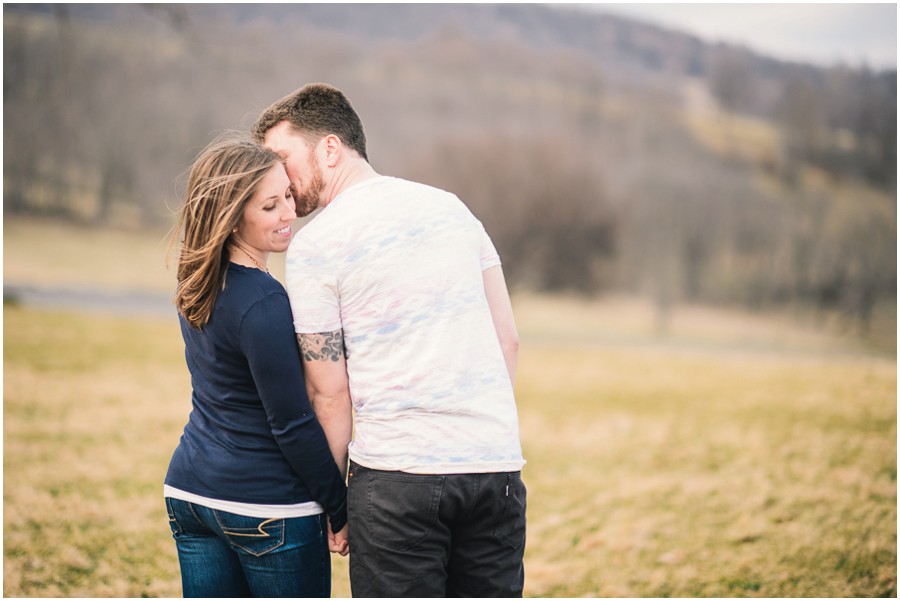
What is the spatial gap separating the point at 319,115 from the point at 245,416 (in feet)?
3.40

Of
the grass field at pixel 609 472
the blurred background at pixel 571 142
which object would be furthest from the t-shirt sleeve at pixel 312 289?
the blurred background at pixel 571 142

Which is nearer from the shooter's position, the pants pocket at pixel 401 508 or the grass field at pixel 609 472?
the pants pocket at pixel 401 508

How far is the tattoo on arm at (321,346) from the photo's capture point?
2.18 metres

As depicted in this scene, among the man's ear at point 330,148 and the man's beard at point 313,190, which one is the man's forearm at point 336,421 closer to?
the man's beard at point 313,190

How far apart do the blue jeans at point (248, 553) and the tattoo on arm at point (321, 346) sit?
0.53 metres

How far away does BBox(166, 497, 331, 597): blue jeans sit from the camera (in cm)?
223

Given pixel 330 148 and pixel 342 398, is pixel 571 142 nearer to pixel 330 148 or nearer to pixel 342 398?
pixel 330 148

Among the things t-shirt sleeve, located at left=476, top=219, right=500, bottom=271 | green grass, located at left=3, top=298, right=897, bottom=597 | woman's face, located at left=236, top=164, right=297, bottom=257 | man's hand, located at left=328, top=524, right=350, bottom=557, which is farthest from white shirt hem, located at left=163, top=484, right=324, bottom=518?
green grass, located at left=3, top=298, right=897, bottom=597

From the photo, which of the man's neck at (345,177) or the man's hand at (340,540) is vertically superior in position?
the man's neck at (345,177)

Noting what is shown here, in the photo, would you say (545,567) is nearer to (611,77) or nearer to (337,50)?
(337,50)


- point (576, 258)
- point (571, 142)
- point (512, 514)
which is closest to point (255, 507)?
point (512, 514)

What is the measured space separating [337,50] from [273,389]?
206 ft

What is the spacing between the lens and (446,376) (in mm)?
2111

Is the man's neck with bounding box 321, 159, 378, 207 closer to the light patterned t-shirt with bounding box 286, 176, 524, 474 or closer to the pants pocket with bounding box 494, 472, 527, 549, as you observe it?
the light patterned t-shirt with bounding box 286, 176, 524, 474
